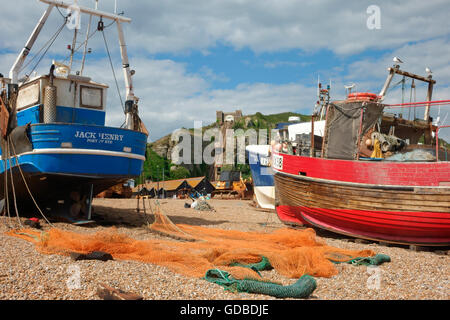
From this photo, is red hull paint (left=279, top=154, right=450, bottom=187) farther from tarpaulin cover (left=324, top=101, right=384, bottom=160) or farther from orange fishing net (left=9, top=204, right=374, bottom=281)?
orange fishing net (left=9, top=204, right=374, bottom=281)

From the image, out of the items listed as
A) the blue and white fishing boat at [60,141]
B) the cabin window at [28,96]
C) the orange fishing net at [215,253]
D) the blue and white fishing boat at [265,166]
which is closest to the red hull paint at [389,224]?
the orange fishing net at [215,253]

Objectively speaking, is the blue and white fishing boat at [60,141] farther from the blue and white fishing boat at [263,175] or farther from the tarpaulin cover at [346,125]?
the blue and white fishing boat at [263,175]

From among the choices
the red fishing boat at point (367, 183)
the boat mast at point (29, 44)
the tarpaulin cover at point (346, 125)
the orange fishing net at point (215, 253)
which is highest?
the boat mast at point (29, 44)

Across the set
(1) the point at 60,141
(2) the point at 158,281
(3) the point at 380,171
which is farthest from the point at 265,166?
(2) the point at 158,281

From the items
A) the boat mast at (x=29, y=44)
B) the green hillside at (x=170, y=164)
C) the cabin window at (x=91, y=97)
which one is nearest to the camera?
the cabin window at (x=91, y=97)

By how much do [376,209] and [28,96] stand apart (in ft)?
30.6

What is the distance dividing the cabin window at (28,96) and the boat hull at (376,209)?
6.99 m

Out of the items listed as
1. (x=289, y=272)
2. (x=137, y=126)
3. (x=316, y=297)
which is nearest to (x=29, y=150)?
(x=137, y=126)

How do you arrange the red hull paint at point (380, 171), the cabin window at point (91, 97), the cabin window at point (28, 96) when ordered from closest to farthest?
the red hull paint at point (380, 171), the cabin window at point (28, 96), the cabin window at point (91, 97)

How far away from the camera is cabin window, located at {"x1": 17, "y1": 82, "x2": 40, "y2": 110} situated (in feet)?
34.4

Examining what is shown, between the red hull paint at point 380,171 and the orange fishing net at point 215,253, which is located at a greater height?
the red hull paint at point 380,171

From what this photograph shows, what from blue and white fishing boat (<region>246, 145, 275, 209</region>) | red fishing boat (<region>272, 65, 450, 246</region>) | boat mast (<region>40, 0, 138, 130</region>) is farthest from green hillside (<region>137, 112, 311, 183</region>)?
red fishing boat (<region>272, 65, 450, 246</region>)

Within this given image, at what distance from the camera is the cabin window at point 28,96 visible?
1049 centimetres

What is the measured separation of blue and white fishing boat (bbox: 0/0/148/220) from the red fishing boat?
4567 millimetres
